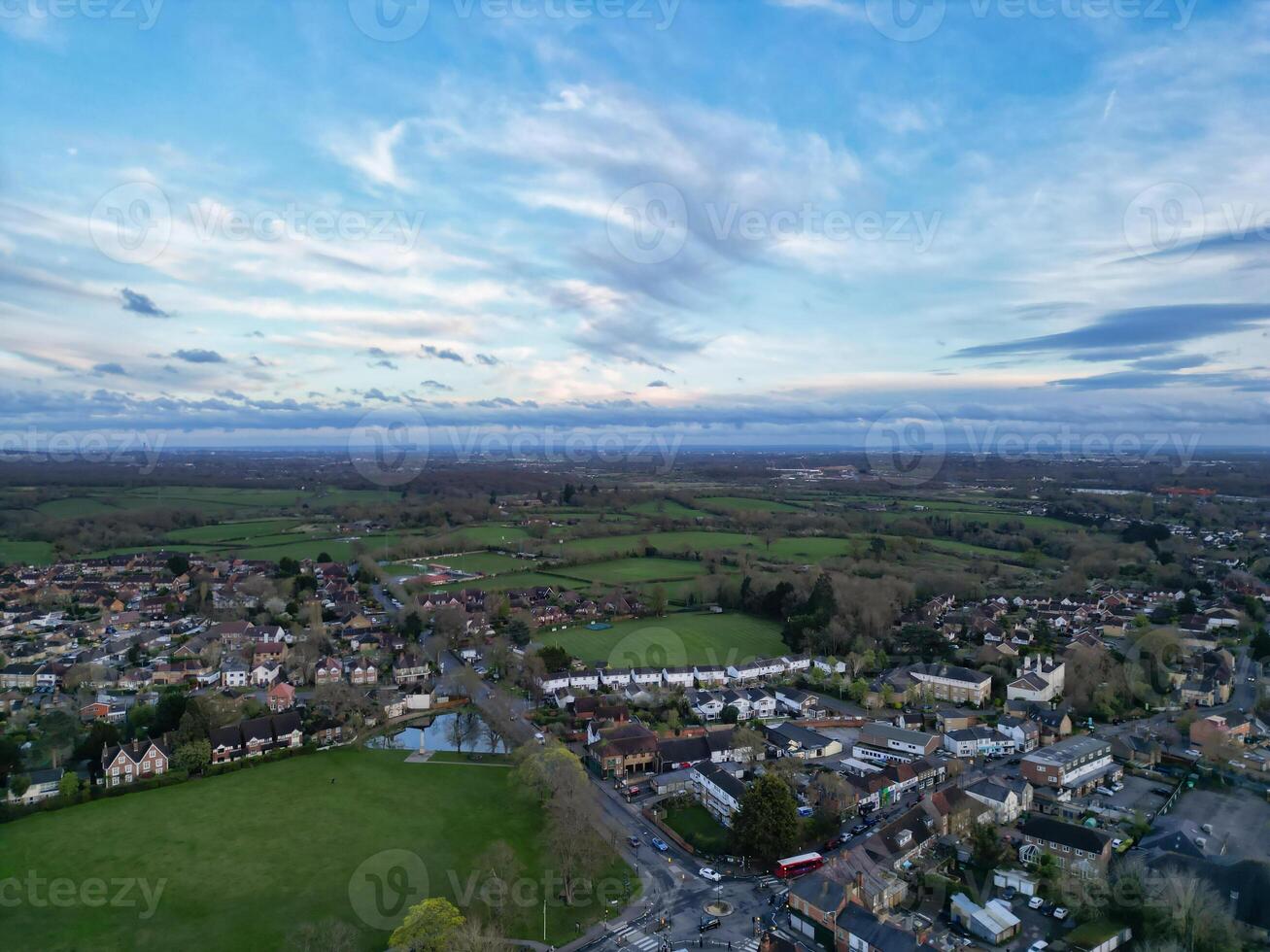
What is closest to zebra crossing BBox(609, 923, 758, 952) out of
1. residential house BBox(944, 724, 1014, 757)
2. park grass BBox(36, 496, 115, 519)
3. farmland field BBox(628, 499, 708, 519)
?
residential house BBox(944, 724, 1014, 757)

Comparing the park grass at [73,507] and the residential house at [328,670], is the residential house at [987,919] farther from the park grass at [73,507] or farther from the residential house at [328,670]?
the park grass at [73,507]

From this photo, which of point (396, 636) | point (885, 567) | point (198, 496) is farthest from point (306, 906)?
point (198, 496)

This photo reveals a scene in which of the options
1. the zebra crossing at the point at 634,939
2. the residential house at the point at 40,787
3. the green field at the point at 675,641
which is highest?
the residential house at the point at 40,787

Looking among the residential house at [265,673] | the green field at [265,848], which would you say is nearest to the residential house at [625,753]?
the green field at [265,848]

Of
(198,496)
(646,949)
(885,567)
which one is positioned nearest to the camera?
(646,949)

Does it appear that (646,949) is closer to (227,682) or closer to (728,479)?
(227,682)

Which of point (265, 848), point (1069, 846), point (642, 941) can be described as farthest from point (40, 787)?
point (1069, 846)

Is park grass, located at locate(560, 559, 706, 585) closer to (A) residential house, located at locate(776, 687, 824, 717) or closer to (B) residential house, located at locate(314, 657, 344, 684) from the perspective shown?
(B) residential house, located at locate(314, 657, 344, 684)
